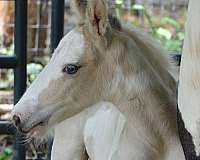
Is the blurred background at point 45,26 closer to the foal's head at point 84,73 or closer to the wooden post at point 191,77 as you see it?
the foal's head at point 84,73

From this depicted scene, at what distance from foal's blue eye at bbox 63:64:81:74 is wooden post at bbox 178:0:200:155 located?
0.35m

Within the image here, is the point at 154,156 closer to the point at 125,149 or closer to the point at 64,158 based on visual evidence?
the point at 125,149

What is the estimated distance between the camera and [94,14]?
1550 millimetres

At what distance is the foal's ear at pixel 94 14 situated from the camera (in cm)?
152

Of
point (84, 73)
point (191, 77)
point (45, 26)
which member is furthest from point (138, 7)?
point (191, 77)

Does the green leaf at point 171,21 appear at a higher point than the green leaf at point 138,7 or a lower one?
lower

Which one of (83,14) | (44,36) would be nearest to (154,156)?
(83,14)

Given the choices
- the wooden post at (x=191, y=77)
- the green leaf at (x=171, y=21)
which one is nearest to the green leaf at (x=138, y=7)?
the green leaf at (x=171, y=21)

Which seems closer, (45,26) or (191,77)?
(191,77)

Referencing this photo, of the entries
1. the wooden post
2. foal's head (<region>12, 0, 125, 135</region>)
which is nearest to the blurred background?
foal's head (<region>12, 0, 125, 135</region>)

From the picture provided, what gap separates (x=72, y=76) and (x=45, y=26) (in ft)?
10.8

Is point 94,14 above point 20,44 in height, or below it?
above

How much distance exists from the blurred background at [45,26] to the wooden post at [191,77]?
2.49 m

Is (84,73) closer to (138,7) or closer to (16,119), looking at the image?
(16,119)
